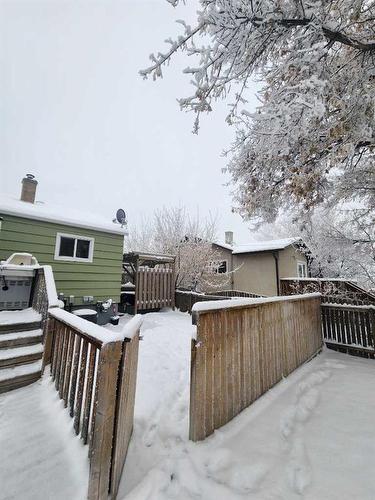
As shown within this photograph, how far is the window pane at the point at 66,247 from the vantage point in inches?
302

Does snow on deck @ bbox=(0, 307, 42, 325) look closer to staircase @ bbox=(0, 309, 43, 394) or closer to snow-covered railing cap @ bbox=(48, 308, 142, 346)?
staircase @ bbox=(0, 309, 43, 394)

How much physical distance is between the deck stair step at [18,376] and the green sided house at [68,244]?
391 centimetres

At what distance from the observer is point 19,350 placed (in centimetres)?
402

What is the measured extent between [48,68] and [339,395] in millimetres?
111602

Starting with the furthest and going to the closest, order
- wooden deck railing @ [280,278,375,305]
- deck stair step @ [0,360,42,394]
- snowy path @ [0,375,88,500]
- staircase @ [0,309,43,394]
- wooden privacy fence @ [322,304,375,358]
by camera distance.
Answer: wooden deck railing @ [280,278,375,305], wooden privacy fence @ [322,304,375,358], staircase @ [0,309,43,394], deck stair step @ [0,360,42,394], snowy path @ [0,375,88,500]

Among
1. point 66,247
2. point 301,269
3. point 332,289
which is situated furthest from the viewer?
point 301,269

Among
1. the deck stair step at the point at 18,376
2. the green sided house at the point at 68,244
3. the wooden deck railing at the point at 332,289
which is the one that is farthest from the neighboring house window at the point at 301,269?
the deck stair step at the point at 18,376

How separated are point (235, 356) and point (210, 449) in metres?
0.98

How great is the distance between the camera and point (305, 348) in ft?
16.8

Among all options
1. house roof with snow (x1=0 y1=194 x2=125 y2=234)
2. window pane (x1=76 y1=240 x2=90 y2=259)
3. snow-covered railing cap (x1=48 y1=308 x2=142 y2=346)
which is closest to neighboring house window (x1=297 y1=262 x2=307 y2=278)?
house roof with snow (x1=0 y1=194 x2=125 y2=234)

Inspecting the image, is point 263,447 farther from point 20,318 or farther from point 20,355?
point 20,318

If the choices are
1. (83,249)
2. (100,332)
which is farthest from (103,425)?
(83,249)

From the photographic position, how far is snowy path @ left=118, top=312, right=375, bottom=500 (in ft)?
6.24

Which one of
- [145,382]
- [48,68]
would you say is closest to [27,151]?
[48,68]
